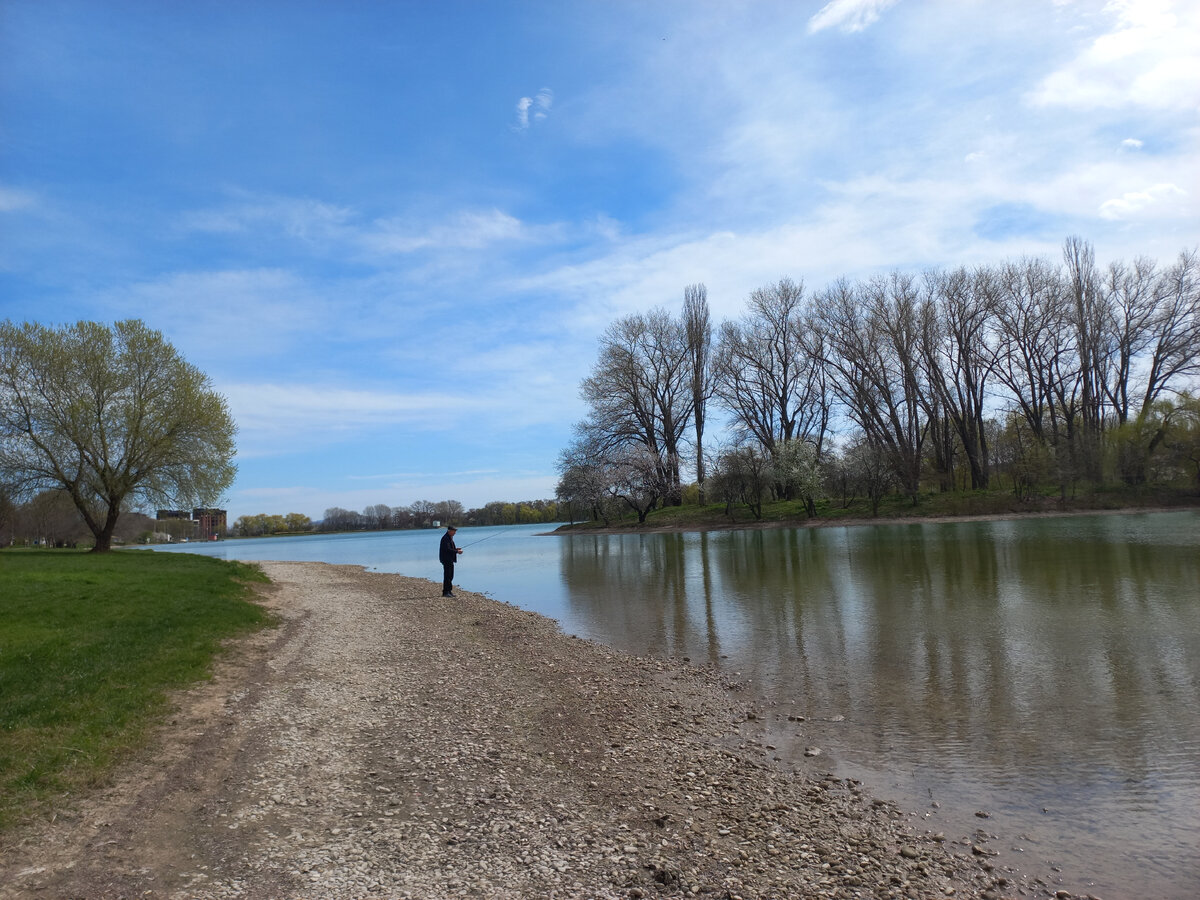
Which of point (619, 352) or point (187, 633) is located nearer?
point (187, 633)

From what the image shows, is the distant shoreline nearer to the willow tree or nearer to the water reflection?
the water reflection

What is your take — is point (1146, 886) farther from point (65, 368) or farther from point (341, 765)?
point (65, 368)

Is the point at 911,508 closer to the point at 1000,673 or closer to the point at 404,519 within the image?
the point at 1000,673

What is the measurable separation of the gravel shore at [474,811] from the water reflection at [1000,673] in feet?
2.56

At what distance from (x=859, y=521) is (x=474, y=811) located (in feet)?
141

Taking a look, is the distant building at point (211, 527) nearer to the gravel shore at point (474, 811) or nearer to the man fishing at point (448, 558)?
the man fishing at point (448, 558)

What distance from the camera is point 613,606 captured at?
51.8ft

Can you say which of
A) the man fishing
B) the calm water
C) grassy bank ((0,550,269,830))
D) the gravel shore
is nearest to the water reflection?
the calm water

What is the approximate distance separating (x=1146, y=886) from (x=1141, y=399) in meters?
50.5

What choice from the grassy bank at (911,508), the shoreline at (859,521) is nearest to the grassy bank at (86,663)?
the shoreline at (859,521)

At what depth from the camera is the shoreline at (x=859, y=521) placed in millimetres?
37594

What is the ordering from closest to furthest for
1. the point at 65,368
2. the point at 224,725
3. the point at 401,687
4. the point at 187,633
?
1. the point at 224,725
2. the point at 401,687
3. the point at 187,633
4. the point at 65,368

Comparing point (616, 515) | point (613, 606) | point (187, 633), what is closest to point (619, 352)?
point (616, 515)

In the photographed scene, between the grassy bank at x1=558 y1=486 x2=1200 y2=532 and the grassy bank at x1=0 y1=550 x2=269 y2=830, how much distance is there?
40.1 meters
